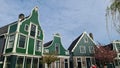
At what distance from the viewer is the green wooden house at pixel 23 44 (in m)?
23.2

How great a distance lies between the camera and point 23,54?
24062 millimetres

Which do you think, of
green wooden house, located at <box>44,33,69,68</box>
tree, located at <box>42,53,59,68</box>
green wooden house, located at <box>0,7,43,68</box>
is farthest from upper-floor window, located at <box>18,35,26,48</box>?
green wooden house, located at <box>44,33,69,68</box>

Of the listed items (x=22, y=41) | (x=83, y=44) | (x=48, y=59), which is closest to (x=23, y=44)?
(x=22, y=41)

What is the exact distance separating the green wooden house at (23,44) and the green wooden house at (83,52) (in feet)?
29.7

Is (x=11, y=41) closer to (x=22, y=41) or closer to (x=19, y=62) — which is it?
(x=22, y=41)

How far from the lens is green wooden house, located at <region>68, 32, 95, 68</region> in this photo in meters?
33.7

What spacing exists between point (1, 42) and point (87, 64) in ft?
61.4

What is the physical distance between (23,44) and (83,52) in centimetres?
1553

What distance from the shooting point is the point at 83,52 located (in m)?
35.4

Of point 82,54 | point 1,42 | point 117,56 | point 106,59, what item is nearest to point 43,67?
point 1,42

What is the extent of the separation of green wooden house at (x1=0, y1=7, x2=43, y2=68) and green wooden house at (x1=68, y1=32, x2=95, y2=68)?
9.06 metres

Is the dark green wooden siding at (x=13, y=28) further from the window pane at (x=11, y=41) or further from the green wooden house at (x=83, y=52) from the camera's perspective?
the green wooden house at (x=83, y=52)

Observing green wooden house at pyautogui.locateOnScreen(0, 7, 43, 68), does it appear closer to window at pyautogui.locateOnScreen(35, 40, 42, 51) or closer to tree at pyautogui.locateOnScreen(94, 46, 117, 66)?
window at pyautogui.locateOnScreen(35, 40, 42, 51)

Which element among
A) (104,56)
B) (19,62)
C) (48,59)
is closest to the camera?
(19,62)
